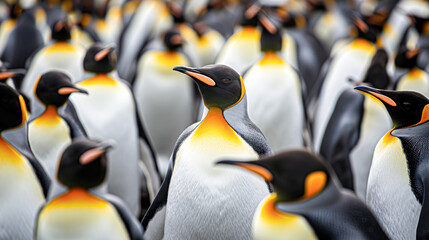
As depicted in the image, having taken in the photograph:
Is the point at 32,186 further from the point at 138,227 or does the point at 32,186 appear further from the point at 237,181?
the point at 237,181

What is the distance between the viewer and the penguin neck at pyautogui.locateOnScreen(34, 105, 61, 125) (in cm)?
331

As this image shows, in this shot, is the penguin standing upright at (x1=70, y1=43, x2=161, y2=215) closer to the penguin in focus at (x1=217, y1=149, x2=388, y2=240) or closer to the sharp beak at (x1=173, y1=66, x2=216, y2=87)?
the sharp beak at (x1=173, y1=66, x2=216, y2=87)

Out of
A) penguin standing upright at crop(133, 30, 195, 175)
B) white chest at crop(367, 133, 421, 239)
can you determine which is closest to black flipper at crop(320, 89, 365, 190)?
white chest at crop(367, 133, 421, 239)

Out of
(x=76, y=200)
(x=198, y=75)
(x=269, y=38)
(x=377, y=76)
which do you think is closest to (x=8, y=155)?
(x=76, y=200)

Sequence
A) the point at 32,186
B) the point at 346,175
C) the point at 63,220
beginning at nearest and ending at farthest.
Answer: the point at 63,220 < the point at 32,186 < the point at 346,175

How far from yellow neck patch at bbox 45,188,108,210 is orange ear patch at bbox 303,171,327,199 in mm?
704

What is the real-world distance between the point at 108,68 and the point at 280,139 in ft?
3.95

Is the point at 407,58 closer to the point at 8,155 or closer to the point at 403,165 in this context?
the point at 403,165

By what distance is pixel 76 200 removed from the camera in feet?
7.22

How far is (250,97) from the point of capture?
4117 mm

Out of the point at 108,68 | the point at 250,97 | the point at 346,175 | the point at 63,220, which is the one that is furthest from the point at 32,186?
the point at 346,175

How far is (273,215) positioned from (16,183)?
114 cm

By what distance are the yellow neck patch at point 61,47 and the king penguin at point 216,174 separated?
277 centimetres

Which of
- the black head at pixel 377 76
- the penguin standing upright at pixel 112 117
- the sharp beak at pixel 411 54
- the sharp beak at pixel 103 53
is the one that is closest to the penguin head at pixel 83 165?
the penguin standing upright at pixel 112 117
